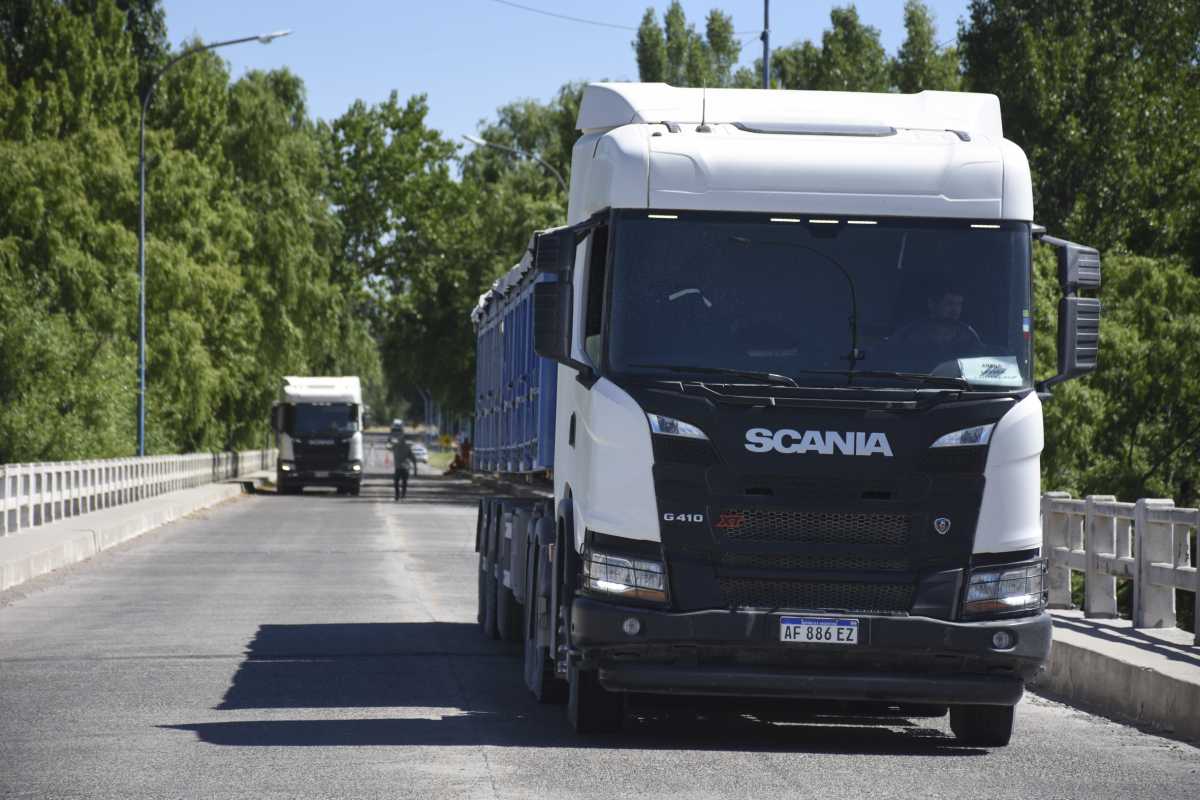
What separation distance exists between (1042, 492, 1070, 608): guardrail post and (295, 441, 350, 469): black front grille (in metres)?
43.6

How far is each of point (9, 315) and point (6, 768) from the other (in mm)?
35912

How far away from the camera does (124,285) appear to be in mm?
50969

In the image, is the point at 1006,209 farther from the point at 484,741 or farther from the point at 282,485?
the point at 282,485

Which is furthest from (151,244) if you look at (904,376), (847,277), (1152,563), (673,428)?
(904,376)

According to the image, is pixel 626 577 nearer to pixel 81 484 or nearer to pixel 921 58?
pixel 81 484

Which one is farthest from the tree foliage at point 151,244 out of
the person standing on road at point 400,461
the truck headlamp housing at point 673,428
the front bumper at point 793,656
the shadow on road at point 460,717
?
the truck headlamp housing at point 673,428

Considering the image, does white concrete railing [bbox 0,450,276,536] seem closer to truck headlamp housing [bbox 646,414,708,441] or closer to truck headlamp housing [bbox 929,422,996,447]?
truck headlamp housing [bbox 646,414,708,441]

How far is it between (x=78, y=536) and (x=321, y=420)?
30726 millimetres

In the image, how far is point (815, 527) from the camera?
9.62 metres

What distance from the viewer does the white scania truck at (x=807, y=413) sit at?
9578 millimetres

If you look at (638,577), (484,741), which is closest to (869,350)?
(638,577)

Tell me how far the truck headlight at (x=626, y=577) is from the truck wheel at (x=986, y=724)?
200 centimetres

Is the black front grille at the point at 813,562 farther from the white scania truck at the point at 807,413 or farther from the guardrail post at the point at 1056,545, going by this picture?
the guardrail post at the point at 1056,545

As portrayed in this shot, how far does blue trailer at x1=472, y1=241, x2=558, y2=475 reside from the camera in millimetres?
13211
